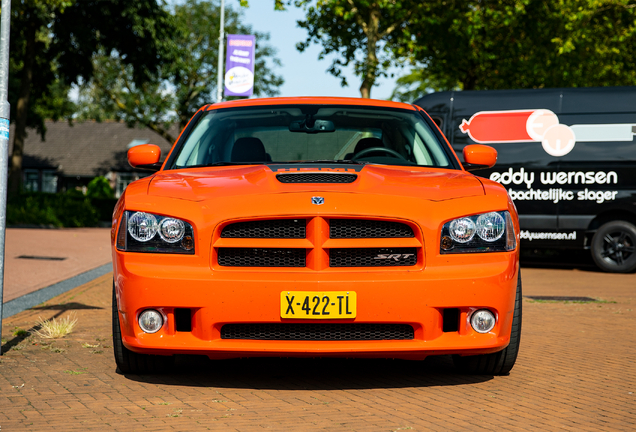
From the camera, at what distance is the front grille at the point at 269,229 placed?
3971 millimetres

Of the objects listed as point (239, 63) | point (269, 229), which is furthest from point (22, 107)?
point (269, 229)

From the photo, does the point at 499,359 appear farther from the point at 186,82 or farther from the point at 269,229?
the point at 186,82

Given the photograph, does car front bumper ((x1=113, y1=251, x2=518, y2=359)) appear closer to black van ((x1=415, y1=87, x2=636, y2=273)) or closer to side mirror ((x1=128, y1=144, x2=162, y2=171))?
side mirror ((x1=128, y1=144, x2=162, y2=171))

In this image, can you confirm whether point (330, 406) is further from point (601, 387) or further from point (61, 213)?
point (61, 213)

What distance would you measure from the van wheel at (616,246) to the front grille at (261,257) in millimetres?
10050

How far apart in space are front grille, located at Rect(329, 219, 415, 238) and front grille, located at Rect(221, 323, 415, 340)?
0.45 metres

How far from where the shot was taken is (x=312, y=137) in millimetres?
5395

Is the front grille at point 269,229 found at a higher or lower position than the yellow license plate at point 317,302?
higher

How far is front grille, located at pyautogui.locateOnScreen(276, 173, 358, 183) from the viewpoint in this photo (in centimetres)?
419

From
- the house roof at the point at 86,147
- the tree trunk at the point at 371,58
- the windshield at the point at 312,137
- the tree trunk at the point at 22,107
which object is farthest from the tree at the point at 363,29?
the house roof at the point at 86,147

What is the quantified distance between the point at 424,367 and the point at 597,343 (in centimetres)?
Answer: 178

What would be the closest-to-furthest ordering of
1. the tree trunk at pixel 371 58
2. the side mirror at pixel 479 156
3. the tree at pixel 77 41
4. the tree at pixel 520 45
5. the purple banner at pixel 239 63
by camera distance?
the side mirror at pixel 479 156 < the purple banner at pixel 239 63 < the tree trunk at pixel 371 58 < the tree at pixel 520 45 < the tree at pixel 77 41

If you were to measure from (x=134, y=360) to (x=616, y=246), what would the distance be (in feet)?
33.6

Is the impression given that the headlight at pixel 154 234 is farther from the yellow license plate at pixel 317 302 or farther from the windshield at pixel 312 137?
the windshield at pixel 312 137
